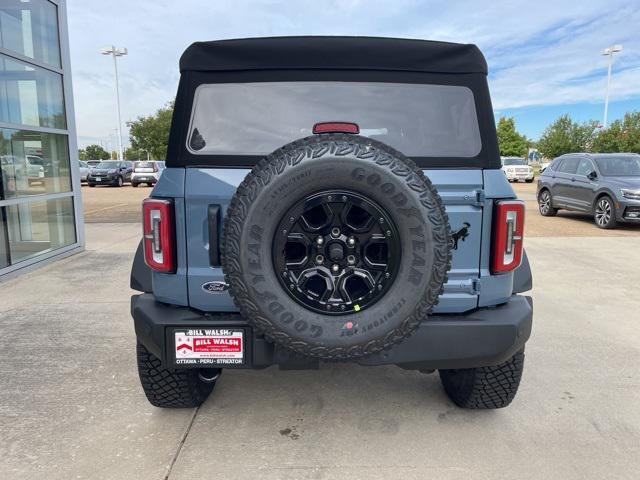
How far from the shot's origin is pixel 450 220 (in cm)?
229

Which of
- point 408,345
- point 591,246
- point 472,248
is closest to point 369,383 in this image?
point 408,345

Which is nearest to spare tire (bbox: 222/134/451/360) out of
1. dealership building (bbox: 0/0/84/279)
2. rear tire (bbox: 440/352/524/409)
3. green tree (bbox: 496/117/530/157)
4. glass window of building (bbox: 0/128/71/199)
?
rear tire (bbox: 440/352/524/409)

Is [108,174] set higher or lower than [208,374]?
higher

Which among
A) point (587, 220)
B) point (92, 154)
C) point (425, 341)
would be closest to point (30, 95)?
point (425, 341)

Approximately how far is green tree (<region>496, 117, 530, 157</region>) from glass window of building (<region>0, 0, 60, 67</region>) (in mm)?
59704

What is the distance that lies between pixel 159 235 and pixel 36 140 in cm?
599

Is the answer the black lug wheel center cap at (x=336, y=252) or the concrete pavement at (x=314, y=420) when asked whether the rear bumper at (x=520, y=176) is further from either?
the black lug wheel center cap at (x=336, y=252)

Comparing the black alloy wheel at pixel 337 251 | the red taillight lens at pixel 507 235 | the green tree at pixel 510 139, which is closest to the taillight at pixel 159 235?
the black alloy wheel at pixel 337 251

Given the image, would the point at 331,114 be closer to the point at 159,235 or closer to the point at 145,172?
the point at 159,235

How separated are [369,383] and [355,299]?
137 centimetres

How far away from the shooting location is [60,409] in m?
2.91

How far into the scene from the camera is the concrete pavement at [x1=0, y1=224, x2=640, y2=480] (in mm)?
2373

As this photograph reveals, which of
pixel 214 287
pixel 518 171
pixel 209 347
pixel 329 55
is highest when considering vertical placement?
pixel 329 55

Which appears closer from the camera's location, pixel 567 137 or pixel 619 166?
pixel 619 166
